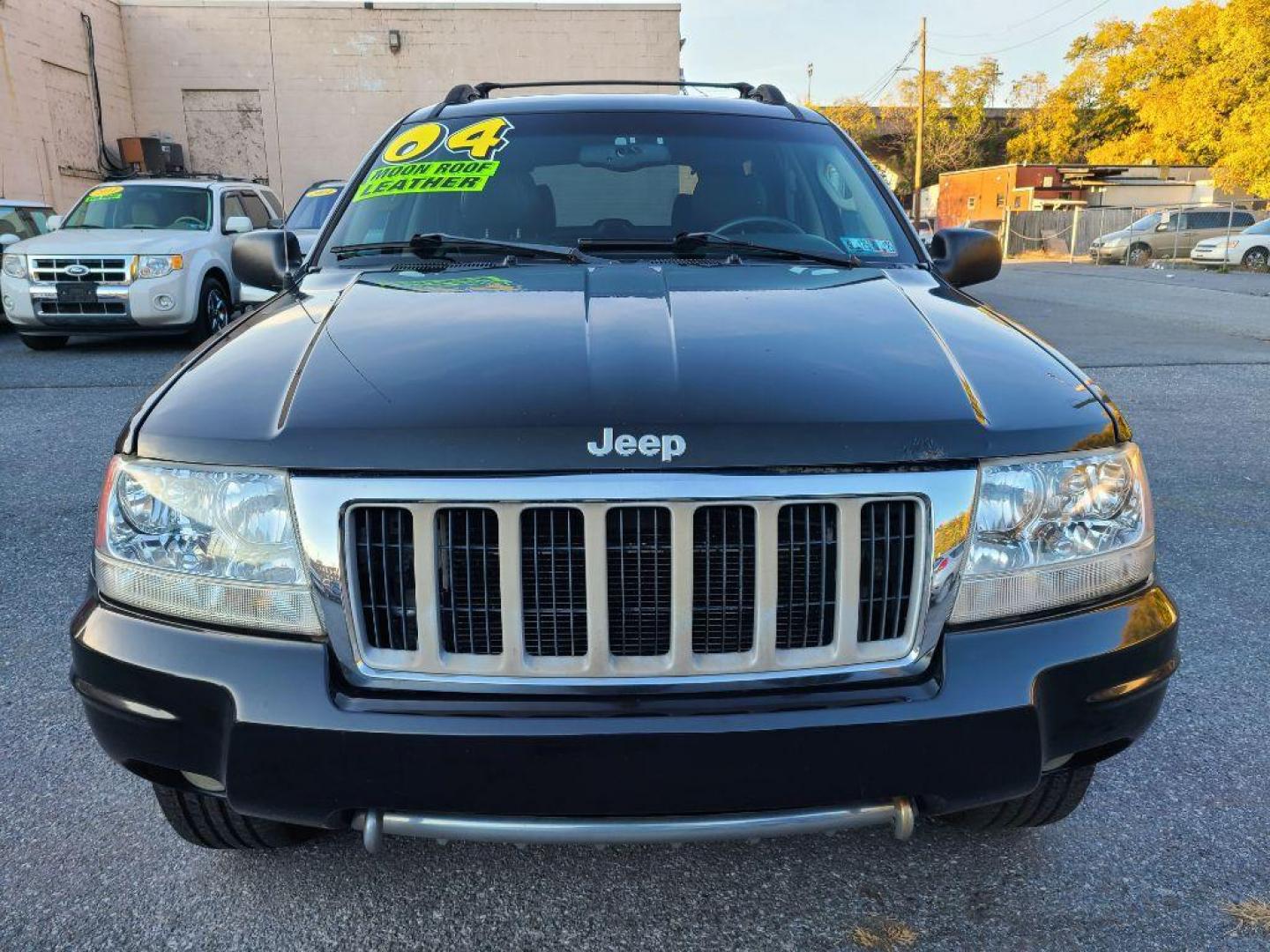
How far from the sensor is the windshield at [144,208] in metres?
10.6

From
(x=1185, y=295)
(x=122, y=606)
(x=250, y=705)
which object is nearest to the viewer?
(x=250, y=705)

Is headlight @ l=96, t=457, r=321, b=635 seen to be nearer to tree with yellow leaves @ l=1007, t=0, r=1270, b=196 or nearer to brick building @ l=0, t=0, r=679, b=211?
brick building @ l=0, t=0, r=679, b=211

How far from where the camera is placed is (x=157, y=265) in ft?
31.9

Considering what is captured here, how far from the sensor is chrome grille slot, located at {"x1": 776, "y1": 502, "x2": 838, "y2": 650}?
1652 millimetres

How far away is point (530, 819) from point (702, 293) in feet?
4.05

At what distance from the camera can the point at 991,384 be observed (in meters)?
1.88

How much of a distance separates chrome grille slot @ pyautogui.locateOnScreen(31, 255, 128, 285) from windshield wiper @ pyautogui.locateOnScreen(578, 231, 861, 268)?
27.6ft

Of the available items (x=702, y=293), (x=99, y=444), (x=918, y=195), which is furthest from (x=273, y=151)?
(x=918, y=195)

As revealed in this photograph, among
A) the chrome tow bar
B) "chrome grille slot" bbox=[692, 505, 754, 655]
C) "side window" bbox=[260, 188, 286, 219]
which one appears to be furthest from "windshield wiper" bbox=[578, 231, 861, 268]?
"side window" bbox=[260, 188, 286, 219]

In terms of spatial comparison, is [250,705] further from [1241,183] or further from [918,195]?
[918,195]

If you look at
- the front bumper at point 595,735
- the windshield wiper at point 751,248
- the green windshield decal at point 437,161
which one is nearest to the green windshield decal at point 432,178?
the green windshield decal at point 437,161

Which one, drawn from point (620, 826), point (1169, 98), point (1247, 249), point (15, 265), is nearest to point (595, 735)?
point (620, 826)

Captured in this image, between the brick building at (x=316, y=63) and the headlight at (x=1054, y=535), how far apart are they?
2245 centimetres

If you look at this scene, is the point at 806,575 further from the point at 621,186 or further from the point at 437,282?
the point at 621,186
